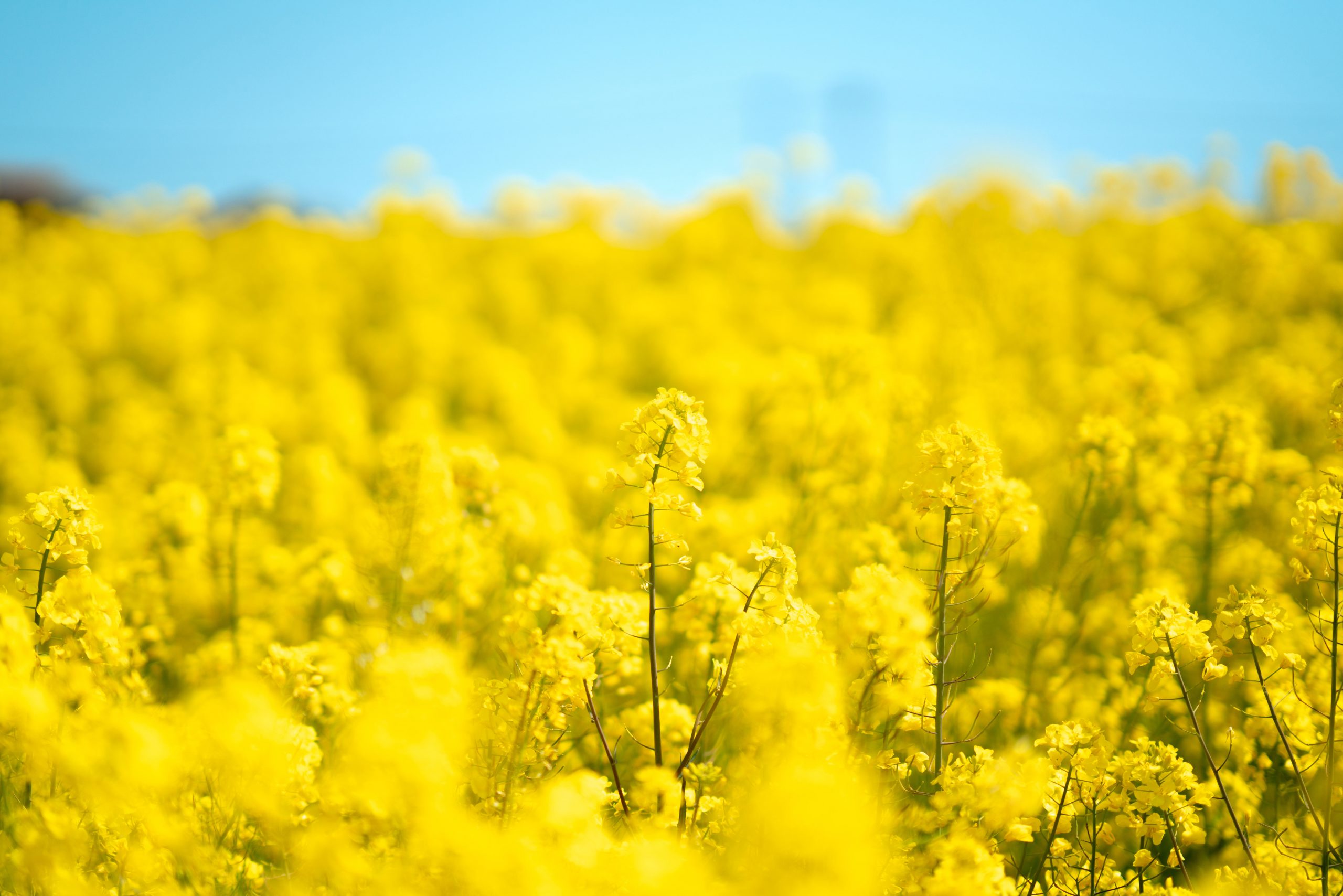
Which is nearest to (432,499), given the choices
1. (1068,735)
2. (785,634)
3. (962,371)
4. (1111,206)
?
(785,634)

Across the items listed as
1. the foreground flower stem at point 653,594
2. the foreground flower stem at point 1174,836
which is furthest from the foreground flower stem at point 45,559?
the foreground flower stem at point 1174,836

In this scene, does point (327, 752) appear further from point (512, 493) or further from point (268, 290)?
point (268, 290)

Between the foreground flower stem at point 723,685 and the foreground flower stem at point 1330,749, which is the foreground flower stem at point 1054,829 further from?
the foreground flower stem at point 723,685

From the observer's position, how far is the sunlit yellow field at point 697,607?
1.83 m

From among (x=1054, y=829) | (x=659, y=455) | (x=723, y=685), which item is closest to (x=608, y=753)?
(x=723, y=685)

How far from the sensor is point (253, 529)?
4.82m

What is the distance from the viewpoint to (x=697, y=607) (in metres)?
2.28

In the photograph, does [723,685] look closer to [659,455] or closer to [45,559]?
[659,455]

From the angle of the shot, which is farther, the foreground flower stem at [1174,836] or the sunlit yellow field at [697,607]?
the foreground flower stem at [1174,836]

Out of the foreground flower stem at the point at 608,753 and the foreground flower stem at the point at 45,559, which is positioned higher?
the foreground flower stem at the point at 45,559

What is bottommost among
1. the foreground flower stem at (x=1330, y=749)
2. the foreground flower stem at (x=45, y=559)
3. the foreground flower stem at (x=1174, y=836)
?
the foreground flower stem at (x=1174, y=836)

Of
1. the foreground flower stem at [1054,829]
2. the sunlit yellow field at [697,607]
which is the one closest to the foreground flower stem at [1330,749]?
the sunlit yellow field at [697,607]

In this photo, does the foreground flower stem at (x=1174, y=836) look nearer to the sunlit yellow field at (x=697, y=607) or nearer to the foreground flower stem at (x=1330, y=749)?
the sunlit yellow field at (x=697, y=607)

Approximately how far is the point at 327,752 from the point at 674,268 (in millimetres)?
10384
